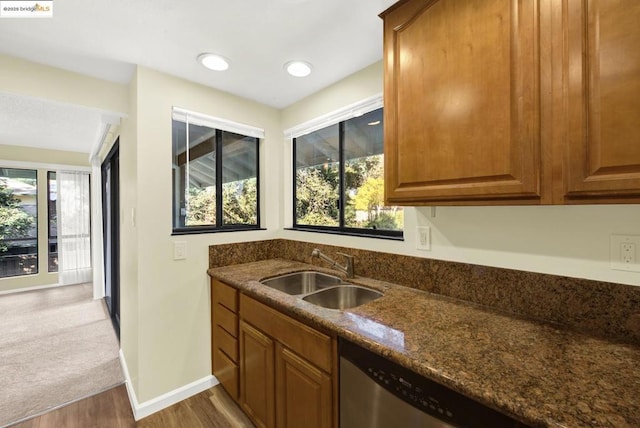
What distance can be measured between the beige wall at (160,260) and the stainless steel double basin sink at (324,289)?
65cm

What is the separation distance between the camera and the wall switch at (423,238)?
151 cm

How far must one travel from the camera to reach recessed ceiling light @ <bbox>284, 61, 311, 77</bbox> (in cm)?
178

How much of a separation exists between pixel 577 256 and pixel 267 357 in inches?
60.7

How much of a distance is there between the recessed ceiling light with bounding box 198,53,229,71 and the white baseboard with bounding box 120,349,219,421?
228 centimetres

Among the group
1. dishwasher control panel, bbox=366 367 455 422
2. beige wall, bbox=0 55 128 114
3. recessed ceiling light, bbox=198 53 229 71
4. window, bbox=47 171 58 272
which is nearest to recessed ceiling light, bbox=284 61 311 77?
recessed ceiling light, bbox=198 53 229 71

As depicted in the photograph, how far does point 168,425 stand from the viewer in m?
1.74

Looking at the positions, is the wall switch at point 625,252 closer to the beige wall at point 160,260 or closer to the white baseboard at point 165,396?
the beige wall at point 160,260

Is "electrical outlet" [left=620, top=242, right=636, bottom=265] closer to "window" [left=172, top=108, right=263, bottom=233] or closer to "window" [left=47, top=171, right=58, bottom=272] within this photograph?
"window" [left=172, top=108, right=263, bottom=233]

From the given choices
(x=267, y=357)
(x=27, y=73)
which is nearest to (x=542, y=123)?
(x=267, y=357)

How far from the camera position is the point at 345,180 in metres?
2.16

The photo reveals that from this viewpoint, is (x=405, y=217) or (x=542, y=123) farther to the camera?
(x=405, y=217)

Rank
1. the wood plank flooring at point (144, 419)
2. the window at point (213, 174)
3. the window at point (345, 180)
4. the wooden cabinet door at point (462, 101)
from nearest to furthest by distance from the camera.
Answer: the wooden cabinet door at point (462, 101)
the wood plank flooring at point (144, 419)
the window at point (345, 180)
the window at point (213, 174)

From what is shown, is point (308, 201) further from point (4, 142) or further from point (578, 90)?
point (4, 142)

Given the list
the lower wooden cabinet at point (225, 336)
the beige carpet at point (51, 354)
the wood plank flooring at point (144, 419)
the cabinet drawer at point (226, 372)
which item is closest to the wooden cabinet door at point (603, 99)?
the lower wooden cabinet at point (225, 336)
